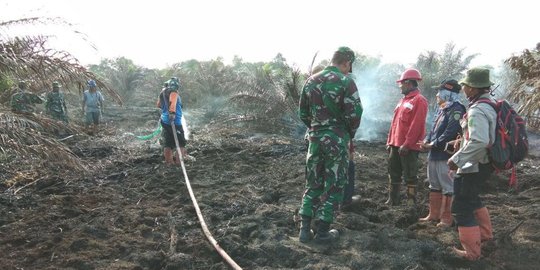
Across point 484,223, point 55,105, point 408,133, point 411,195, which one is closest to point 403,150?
point 408,133

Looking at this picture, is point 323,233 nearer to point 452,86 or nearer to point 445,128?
point 445,128

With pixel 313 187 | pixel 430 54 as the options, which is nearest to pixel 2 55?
pixel 313 187

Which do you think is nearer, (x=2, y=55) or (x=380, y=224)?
(x=2, y=55)

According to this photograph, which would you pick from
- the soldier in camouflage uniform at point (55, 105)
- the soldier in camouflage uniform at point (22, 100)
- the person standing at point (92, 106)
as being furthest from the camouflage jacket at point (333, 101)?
the person standing at point (92, 106)

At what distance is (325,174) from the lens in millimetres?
4133

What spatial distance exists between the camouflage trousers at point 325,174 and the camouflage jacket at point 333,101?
0.11 m

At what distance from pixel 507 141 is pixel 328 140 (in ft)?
4.98

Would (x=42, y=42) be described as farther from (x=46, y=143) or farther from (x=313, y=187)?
(x=313, y=187)

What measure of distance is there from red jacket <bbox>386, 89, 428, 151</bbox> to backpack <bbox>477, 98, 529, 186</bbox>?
4.19ft

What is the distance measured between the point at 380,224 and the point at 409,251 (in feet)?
2.62

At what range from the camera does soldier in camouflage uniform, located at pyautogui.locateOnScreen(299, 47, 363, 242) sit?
404cm

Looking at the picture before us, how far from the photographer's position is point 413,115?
4898 mm

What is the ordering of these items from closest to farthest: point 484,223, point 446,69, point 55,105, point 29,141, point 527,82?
1. point 484,223
2. point 29,141
3. point 527,82
4. point 55,105
5. point 446,69

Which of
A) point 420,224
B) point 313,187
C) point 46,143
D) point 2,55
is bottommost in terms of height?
point 420,224
